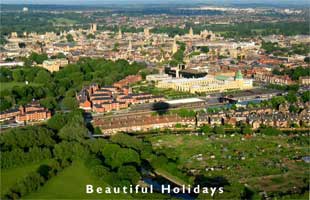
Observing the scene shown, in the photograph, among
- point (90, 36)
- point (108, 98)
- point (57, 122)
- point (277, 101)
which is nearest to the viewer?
point (57, 122)

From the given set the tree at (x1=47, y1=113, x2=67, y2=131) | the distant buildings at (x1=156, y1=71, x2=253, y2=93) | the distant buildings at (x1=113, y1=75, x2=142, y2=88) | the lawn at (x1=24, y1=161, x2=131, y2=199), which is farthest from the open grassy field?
the distant buildings at (x1=113, y1=75, x2=142, y2=88)

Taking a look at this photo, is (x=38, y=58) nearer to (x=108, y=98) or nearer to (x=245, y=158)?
(x=108, y=98)

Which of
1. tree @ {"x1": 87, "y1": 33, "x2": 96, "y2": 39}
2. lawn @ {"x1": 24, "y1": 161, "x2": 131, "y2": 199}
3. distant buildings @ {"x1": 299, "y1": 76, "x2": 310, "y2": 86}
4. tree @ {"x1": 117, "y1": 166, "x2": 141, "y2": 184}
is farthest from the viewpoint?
tree @ {"x1": 87, "y1": 33, "x2": 96, "y2": 39}

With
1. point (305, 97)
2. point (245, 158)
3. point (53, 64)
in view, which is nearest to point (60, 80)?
point (53, 64)

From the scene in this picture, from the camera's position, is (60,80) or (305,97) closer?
(305,97)

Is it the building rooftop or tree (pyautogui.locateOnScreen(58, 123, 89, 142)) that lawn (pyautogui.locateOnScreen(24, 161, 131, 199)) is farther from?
the building rooftop

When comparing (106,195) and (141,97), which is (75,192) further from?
(141,97)

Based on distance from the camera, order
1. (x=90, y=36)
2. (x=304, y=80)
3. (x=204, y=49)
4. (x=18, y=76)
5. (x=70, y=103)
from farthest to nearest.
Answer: (x=90, y=36) < (x=204, y=49) < (x=18, y=76) < (x=304, y=80) < (x=70, y=103)

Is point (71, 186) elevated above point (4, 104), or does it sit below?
above
